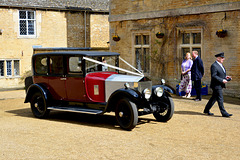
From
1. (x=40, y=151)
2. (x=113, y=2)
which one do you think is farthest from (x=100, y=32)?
(x=40, y=151)

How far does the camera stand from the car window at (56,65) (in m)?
9.57

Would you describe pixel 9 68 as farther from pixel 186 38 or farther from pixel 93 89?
pixel 93 89

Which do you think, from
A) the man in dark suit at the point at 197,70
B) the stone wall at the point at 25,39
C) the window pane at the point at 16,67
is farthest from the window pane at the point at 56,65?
the window pane at the point at 16,67

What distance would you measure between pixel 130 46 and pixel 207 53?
446 centimetres

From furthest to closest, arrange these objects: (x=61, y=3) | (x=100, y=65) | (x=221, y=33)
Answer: (x=61, y=3)
(x=221, y=33)
(x=100, y=65)

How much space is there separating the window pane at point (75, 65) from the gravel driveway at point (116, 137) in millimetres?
1286

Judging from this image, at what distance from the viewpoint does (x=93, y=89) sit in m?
9.02

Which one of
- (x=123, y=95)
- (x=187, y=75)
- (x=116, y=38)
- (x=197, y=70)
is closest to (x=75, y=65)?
(x=123, y=95)

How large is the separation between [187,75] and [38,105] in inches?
212

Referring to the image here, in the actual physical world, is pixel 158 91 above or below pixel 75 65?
below

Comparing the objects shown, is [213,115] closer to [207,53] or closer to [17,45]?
[207,53]

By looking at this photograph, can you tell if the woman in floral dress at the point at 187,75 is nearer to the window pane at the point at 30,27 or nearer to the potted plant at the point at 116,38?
the potted plant at the point at 116,38

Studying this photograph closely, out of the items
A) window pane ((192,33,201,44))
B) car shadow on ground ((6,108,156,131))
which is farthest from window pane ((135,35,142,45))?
car shadow on ground ((6,108,156,131))

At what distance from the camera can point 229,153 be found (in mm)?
6223
